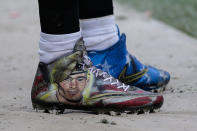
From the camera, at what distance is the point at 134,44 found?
4.50 meters

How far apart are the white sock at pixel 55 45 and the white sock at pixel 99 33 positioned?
0.89 ft

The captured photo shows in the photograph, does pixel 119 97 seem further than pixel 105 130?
Yes

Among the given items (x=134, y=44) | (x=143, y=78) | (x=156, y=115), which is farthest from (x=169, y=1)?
(x=156, y=115)

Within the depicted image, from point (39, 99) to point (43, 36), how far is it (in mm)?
270

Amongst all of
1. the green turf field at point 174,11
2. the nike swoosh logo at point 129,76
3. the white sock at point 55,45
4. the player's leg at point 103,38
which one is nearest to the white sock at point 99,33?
the player's leg at point 103,38

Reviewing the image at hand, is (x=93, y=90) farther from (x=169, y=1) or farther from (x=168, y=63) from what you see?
(x=169, y=1)

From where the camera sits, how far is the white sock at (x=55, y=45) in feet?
6.61

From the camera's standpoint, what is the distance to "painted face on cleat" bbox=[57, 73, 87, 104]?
2.01 meters

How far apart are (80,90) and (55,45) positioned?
22 centimetres

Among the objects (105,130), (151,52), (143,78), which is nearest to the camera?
(105,130)

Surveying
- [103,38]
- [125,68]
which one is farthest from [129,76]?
[103,38]

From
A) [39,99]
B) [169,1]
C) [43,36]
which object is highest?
[43,36]

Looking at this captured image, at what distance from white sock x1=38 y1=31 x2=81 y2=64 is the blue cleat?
0.86 feet

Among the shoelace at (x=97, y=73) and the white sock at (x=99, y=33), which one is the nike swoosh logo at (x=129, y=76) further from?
the shoelace at (x=97, y=73)
